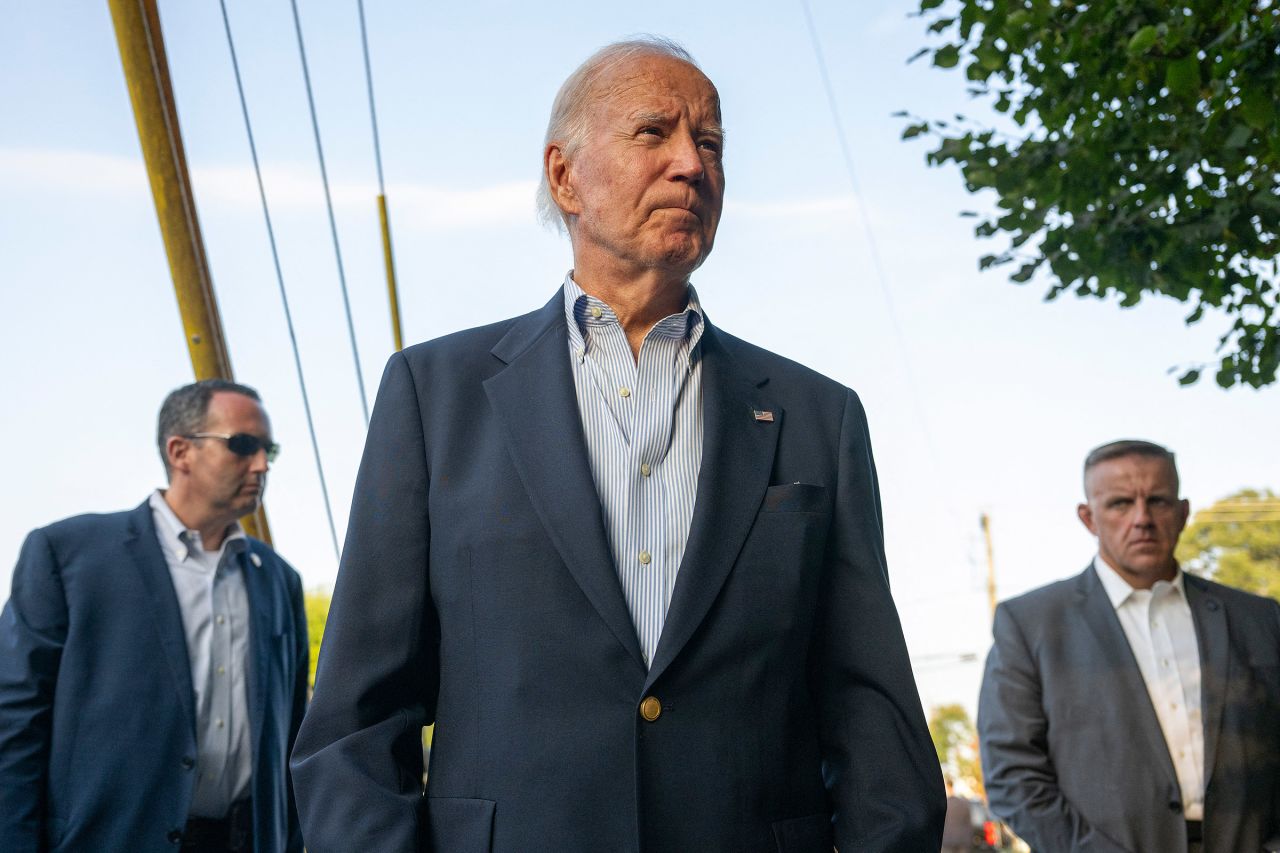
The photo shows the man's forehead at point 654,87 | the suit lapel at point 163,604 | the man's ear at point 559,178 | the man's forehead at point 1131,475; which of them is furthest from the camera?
the man's forehead at point 1131,475

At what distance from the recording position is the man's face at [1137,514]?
542 cm

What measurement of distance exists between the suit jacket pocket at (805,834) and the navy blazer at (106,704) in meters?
2.45

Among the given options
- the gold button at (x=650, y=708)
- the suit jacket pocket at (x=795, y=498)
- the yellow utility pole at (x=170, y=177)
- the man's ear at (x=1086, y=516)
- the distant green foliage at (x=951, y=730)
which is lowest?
the distant green foliage at (x=951, y=730)

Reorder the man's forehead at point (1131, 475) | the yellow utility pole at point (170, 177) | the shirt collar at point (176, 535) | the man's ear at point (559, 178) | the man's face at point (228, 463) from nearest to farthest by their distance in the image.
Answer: the man's ear at point (559, 178) → the shirt collar at point (176, 535) → the man's face at point (228, 463) → the man's forehead at point (1131, 475) → the yellow utility pole at point (170, 177)

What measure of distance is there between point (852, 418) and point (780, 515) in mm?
311

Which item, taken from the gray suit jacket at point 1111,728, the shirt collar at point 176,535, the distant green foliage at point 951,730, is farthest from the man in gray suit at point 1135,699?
the distant green foliage at point 951,730

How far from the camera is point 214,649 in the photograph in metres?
4.57

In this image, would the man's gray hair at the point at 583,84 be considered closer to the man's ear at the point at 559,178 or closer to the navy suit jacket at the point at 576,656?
the man's ear at the point at 559,178

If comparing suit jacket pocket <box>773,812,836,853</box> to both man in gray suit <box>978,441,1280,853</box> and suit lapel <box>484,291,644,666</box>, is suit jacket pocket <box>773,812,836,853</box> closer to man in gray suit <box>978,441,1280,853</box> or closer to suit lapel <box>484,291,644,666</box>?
suit lapel <box>484,291,644,666</box>

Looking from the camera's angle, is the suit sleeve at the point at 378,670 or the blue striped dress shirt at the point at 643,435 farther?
the blue striped dress shirt at the point at 643,435

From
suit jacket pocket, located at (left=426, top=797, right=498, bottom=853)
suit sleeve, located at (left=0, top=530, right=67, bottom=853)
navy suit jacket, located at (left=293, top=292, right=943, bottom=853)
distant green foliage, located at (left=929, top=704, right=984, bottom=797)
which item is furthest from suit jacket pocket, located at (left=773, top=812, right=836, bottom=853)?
distant green foliage, located at (left=929, top=704, right=984, bottom=797)

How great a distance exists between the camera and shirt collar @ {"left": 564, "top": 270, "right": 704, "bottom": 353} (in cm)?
266

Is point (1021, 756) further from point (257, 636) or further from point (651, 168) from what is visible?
point (651, 168)

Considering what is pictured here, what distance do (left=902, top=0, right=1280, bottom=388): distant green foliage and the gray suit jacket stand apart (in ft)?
5.46
